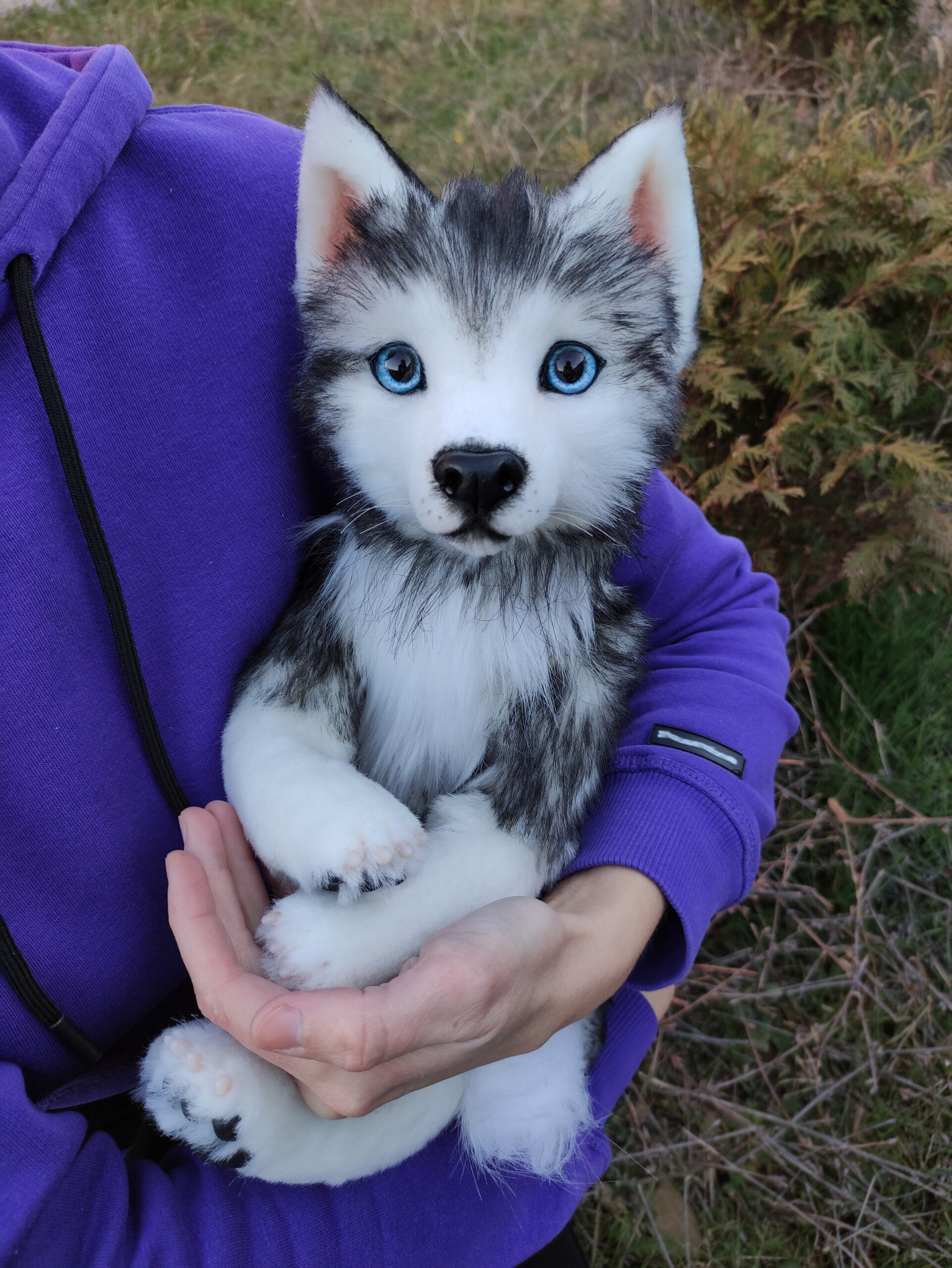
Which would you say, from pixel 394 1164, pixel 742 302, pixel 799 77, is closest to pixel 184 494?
pixel 394 1164

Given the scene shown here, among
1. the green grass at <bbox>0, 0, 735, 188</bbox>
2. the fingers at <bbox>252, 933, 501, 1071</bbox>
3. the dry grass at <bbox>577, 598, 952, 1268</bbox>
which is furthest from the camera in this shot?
the green grass at <bbox>0, 0, 735, 188</bbox>

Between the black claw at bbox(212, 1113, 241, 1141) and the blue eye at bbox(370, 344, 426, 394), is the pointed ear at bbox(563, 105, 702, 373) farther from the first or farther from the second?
the black claw at bbox(212, 1113, 241, 1141)

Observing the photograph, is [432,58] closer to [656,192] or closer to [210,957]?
[656,192]

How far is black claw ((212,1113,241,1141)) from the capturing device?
3.90 feet

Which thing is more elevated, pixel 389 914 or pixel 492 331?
pixel 492 331

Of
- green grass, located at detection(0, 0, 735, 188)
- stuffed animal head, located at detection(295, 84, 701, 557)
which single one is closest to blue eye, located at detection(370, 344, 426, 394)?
stuffed animal head, located at detection(295, 84, 701, 557)

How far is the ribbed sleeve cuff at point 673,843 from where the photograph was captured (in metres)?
1.41

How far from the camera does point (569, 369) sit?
1120 mm

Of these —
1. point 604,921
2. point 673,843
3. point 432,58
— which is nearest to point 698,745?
point 673,843

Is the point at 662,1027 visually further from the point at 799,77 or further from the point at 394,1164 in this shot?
the point at 799,77

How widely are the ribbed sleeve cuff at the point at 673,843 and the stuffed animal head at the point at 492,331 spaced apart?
1.55 feet

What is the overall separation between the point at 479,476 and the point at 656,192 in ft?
1.75

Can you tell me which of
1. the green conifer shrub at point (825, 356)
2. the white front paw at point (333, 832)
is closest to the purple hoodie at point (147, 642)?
the white front paw at point (333, 832)

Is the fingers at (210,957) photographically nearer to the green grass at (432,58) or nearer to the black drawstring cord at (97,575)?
the black drawstring cord at (97,575)
